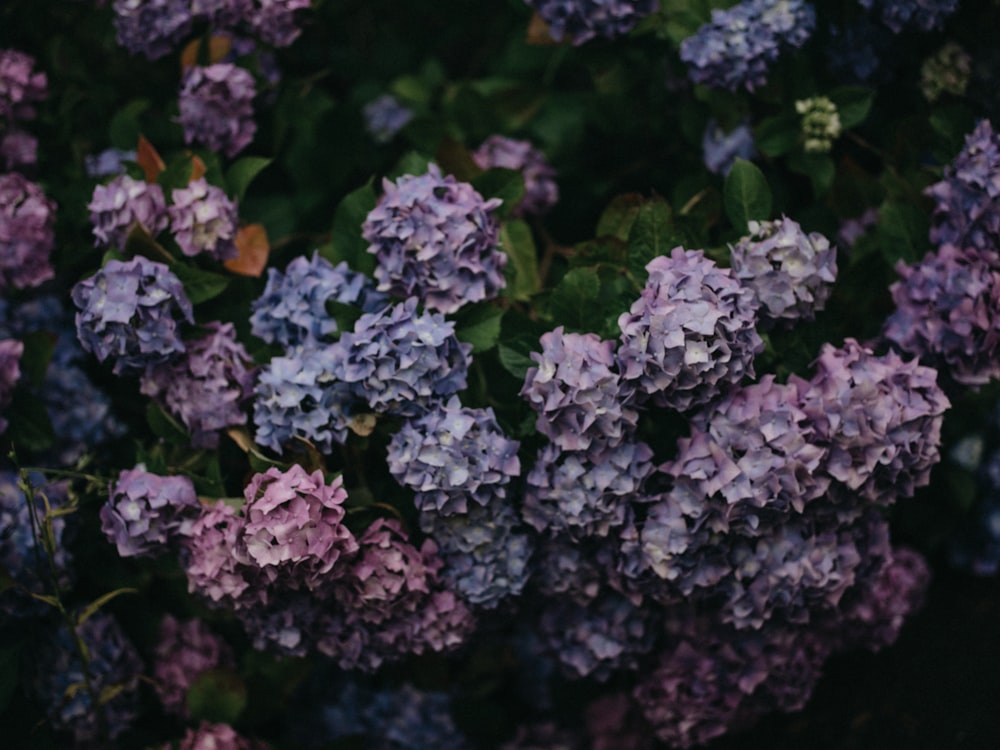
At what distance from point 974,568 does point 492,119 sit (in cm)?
148

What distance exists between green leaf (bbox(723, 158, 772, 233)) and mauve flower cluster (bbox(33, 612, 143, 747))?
1.34 meters

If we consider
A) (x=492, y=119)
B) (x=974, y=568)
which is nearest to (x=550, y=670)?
(x=974, y=568)

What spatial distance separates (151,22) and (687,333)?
4.08ft

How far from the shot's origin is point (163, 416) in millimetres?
1708

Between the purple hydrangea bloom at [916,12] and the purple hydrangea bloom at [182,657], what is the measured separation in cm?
172

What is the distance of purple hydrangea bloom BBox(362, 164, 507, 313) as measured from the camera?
5.21 ft

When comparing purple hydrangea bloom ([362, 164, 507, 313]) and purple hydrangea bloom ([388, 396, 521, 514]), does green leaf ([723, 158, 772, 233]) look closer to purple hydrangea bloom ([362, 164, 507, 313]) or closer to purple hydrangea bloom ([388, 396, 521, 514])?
purple hydrangea bloom ([362, 164, 507, 313])

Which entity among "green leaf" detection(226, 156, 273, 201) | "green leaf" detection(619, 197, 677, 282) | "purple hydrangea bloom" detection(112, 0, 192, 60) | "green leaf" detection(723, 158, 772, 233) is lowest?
"green leaf" detection(226, 156, 273, 201)

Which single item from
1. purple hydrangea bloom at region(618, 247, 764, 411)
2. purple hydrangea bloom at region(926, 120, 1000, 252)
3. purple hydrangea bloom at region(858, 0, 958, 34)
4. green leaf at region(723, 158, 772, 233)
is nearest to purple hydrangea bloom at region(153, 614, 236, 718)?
purple hydrangea bloom at region(618, 247, 764, 411)

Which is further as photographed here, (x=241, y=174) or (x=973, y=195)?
(x=241, y=174)

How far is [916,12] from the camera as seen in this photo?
1828 millimetres

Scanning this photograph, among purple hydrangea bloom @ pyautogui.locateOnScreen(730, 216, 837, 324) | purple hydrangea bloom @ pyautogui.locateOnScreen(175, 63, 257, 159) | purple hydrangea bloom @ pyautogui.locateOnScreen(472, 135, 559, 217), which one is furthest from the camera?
purple hydrangea bloom @ pyautogui.locateOnScreen(472, 135, 559, 217)

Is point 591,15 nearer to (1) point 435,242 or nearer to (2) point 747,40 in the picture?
(2) point 747,40

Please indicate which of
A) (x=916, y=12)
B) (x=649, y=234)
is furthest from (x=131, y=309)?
(x=916, y=12)
